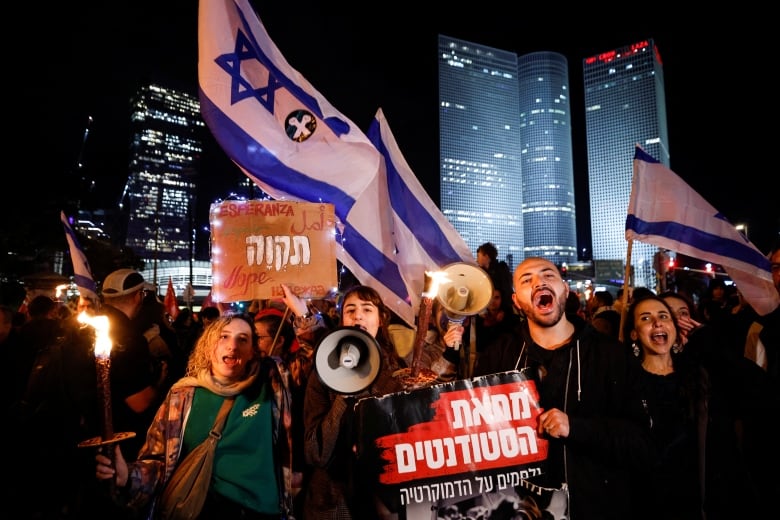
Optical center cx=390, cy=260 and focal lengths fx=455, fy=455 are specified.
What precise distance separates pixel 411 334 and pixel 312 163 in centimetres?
193

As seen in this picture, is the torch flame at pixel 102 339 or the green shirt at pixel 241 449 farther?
the green shirt at pixel 241 449

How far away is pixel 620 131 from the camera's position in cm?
12988

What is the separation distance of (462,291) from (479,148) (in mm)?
137371

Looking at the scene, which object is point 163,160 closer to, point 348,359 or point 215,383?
point 215,383

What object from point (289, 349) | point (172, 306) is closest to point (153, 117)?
point (172, 306)

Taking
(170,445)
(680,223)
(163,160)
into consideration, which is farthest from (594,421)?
(163,160)

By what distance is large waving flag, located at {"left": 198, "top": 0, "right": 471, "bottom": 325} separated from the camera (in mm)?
4070

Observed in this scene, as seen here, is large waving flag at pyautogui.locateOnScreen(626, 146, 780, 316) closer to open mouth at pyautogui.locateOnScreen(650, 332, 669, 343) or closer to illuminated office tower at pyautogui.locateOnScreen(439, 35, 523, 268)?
open mouth at pyautogui.locateOnScreen(650, 332, 669, 343)

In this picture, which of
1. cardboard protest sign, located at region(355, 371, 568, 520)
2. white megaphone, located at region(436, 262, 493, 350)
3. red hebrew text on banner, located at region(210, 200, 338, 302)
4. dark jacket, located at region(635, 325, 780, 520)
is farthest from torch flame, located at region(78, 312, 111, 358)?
dark jacket, located at region(635, 325, 780, 520)

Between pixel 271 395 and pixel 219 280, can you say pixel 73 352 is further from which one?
pixel 271 395

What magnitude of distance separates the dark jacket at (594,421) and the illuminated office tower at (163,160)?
109382 millimetres

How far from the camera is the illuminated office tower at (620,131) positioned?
126m

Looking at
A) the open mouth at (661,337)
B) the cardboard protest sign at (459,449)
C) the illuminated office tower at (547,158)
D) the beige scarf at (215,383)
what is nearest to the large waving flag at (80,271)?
the beige scarf at (215,383)

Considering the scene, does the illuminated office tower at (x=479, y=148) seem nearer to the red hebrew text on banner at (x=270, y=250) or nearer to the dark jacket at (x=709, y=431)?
the red hebrew text on banner at (x=270, y=250)
